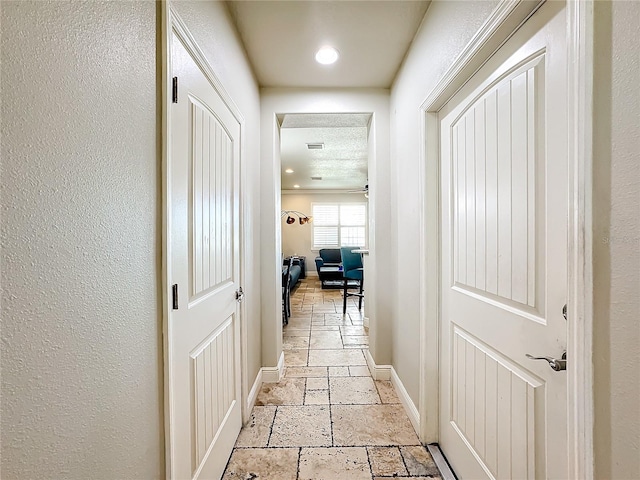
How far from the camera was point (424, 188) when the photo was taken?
5.61 ft

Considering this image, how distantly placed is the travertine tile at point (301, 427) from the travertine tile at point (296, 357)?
2.38ft

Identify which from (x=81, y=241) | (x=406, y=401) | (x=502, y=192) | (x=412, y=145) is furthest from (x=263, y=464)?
(x=412, y=145)

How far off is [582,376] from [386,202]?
1.89 meters

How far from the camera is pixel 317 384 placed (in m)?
2.49

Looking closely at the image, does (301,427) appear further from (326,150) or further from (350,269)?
(326,150)

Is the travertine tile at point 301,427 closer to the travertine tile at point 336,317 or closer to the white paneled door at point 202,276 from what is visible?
the white paneled door at point 202,276

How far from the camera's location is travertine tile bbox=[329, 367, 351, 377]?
2647 millimetres

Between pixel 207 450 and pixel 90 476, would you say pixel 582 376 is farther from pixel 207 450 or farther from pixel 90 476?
pixel 207 450

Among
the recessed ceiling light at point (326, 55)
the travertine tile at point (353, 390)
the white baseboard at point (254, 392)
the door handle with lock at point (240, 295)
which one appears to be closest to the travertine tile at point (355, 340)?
the travertine tile at point (353, 390)

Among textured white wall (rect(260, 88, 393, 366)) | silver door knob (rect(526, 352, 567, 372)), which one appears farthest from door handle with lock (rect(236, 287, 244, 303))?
silver door knob (rect(526, 352, 567, 372))

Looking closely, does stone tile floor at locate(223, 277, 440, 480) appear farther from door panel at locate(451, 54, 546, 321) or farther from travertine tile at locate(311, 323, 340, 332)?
door panel at locate(451, 54, 546, 321)

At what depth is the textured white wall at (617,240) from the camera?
2.04ft

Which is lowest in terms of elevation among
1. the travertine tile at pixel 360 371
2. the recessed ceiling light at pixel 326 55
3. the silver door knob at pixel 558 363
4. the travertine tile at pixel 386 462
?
the travertine tile at pixel 360 371

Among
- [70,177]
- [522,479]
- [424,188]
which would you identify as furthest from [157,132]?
[522,479]
